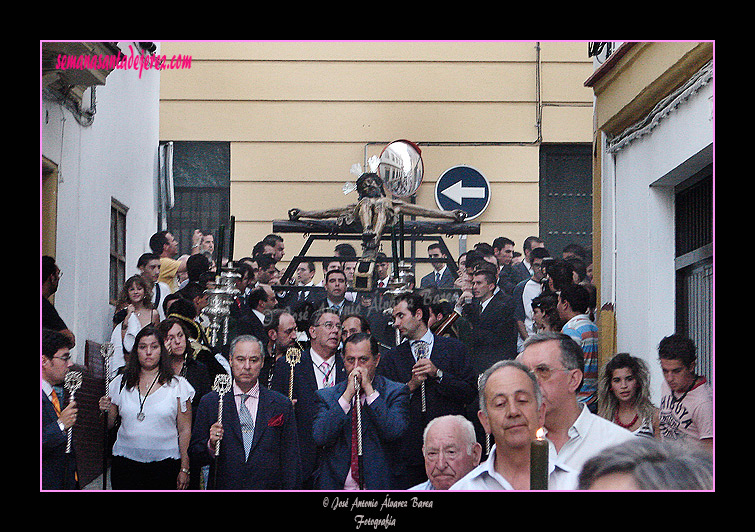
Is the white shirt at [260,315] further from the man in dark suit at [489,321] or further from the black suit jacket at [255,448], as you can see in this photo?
the man in dark suit at [489,321]

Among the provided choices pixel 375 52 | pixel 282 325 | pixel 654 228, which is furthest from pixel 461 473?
pixel 375 52

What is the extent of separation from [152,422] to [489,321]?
151cm

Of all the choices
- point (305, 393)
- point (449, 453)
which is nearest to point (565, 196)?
point (449, 453)

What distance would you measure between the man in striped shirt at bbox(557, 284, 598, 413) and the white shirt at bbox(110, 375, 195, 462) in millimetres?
1657

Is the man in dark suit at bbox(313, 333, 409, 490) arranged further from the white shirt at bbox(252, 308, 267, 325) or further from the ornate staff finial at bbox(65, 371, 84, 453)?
the ornate staff finial at bbox(65, 371, 84, 453)

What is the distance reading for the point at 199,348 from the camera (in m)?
5.23

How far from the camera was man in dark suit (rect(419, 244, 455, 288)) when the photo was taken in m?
5.30

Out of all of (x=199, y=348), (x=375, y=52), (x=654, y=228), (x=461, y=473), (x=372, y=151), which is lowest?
(x=461, y=473)

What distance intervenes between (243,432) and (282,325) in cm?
52

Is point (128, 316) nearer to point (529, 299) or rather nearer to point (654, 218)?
point (529, 299)

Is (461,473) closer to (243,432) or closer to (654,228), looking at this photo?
(243,432)

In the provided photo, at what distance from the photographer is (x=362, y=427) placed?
507cm

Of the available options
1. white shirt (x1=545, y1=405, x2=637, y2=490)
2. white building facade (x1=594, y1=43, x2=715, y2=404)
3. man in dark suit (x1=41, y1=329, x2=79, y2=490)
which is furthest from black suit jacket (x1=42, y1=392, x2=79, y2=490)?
white building facade (x1=594, y1=43, x2=715, y2=404)

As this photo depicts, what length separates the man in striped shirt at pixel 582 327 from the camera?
513 cm
